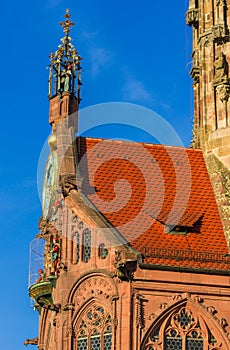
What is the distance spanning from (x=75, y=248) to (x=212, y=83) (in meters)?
10.9

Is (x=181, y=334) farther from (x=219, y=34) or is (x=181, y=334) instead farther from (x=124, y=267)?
(x=219, y=34)

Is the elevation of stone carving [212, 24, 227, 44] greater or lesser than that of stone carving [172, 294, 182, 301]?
greater

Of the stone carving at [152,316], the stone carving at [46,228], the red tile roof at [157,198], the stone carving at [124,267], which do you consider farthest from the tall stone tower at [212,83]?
the stone carving at [152,316]

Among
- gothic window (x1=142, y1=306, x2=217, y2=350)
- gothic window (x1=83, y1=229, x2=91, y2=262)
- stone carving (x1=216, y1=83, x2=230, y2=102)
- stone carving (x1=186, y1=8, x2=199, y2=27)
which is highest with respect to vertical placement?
stone carving (x1=186, y1=8, x2=199, y2=27)

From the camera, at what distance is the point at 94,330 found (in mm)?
42312

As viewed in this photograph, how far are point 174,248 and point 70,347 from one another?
17.6 ft

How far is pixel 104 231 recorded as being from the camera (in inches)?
1688

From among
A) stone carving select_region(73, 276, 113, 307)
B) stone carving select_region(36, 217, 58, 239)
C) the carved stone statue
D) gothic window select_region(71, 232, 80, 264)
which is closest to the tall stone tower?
the carved stone statue

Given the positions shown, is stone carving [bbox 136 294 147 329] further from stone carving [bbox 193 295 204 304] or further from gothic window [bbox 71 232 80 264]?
gothic window [bbox 71 232 80 264]

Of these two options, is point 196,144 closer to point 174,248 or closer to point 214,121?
point 214,121

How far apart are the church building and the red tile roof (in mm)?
49

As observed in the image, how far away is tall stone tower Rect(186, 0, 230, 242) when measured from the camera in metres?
49.0

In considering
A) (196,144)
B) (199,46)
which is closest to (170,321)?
(196,144)

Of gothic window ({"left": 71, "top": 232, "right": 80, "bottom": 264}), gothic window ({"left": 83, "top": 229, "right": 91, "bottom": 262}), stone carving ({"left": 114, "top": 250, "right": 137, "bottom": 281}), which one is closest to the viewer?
stone carving ({"left": 114, "top": 250, "right": 137, "bottom": 281})
